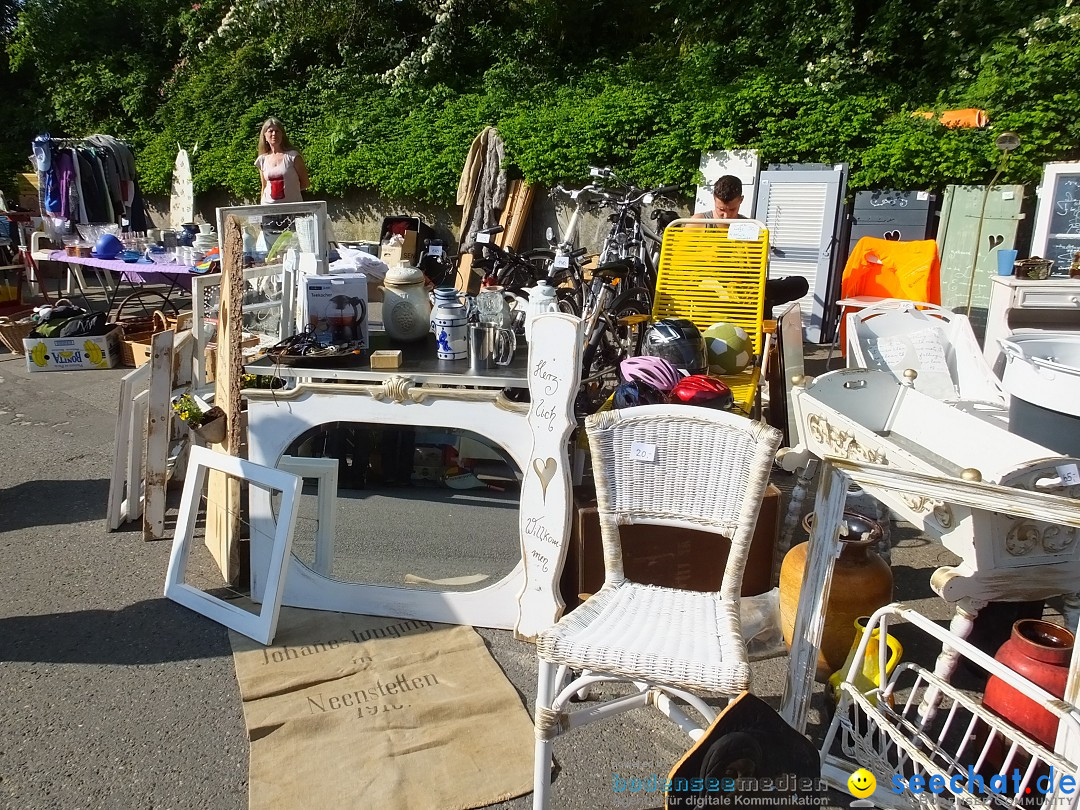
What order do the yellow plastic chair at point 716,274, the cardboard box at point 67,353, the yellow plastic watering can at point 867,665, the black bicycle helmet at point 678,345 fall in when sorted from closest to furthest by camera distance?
the yellow plastic watering can at point 867,665 < the black bicycle helmet at point 678,345 < the yellow plastic chair at point 716,274 < the cardboard box at point 67,353

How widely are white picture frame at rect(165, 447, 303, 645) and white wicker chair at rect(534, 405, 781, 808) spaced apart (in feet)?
4.10

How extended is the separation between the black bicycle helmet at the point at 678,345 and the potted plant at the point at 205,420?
2.06 m

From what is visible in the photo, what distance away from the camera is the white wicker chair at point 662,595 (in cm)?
195

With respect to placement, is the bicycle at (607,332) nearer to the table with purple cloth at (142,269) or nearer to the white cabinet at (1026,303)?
the white cabinet at (1026,303)

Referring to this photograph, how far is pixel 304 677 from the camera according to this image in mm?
2758

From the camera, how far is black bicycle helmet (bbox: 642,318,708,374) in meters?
3.86

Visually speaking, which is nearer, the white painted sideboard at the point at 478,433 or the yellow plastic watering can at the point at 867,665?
the yellow plastic watering can at the point at 867,665

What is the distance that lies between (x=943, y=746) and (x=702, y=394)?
1.49m

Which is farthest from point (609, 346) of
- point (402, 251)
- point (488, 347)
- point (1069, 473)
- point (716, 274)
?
point (402, 251)

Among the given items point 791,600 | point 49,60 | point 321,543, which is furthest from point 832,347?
point 49,60

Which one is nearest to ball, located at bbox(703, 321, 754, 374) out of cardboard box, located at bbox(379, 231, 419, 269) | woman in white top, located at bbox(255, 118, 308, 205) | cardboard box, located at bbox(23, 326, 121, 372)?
woman in white top, located at bbox(255, 118, 308, 205)

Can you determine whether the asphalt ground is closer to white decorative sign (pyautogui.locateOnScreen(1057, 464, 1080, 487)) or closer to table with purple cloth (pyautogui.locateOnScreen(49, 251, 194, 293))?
white decorative sign (pyautogui.locateOnScreen(1057, 464, 1080, 487))

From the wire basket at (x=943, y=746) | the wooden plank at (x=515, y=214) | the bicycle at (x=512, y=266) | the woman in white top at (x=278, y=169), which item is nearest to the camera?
the wire basket at (x=943, y=746)

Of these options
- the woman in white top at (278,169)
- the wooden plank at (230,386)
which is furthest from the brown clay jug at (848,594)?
the woman in white top at (278,169)
